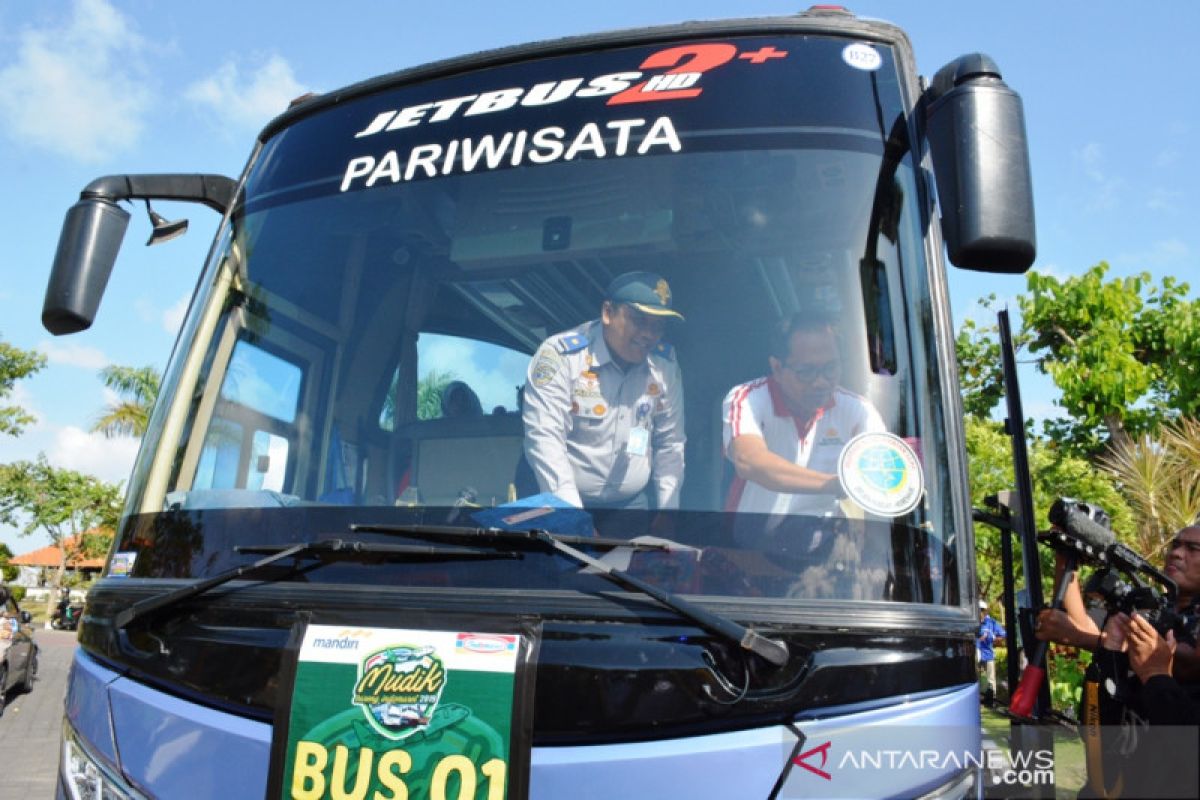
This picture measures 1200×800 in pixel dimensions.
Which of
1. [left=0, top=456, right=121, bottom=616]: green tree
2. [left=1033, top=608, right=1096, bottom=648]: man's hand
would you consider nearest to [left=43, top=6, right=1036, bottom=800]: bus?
[left=1033, top=608, right=1096, bottom=648]: man's hand

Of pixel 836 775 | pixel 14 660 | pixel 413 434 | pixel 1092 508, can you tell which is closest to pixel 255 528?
pixel 413 434

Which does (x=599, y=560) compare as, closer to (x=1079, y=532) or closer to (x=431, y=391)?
(x=431, y=391)

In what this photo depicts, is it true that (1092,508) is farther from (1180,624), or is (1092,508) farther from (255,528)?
(255,528)

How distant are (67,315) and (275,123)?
0.93 meters

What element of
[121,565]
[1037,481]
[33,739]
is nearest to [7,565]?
[33,739]

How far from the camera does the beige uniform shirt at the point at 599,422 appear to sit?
2.52 metres

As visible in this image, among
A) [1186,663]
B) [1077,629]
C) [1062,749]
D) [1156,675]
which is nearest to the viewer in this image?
[1156,675]

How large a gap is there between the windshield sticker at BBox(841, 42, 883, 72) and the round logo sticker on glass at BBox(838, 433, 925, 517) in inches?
43.0

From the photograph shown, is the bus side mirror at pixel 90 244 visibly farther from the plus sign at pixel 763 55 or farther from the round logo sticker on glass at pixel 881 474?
the round logo sticker on glass at pixel 881 474

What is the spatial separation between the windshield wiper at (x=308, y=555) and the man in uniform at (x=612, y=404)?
30 cm

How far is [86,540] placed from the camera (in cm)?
4700

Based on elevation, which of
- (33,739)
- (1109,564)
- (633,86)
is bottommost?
(33,739)

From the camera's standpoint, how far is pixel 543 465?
2600mm

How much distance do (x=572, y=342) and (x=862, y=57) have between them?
1.13 m
